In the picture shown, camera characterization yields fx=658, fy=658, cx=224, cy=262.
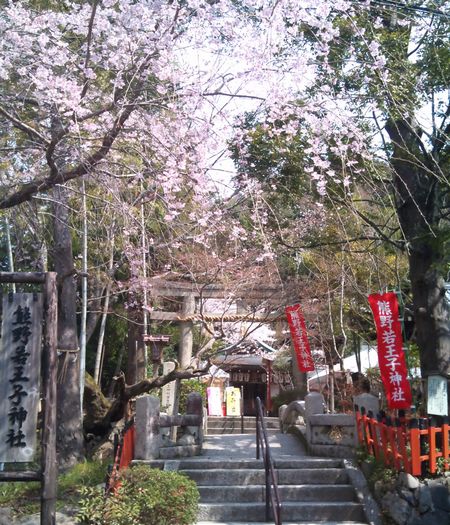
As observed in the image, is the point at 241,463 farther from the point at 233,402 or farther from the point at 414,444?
the point at 233,402

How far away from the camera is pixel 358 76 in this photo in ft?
33.2

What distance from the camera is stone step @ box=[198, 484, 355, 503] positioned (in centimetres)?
959

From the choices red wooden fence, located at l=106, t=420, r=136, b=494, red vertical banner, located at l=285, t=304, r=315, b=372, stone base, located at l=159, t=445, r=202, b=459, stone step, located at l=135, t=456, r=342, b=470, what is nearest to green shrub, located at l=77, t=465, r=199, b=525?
red wooden fence, located at l=106, t=420, r=136, b=494

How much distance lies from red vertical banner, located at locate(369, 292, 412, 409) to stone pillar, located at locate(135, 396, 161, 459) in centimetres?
372

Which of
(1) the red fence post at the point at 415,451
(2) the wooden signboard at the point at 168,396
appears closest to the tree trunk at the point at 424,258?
(1) the red fence post at the point at 415,451

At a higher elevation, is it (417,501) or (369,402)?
(369,402)

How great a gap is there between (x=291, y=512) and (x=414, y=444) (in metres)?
1.99

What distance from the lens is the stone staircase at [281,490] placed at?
913cm

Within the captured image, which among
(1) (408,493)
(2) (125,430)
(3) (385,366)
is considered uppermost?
(3) (385,366)

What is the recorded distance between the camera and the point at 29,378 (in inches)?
260

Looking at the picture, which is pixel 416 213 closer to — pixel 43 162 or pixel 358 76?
pixel 358 76

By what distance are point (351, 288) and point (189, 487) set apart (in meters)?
11.6

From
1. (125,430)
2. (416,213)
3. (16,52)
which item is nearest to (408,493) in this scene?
(125,430)

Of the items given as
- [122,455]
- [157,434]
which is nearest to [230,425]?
[157,434]
